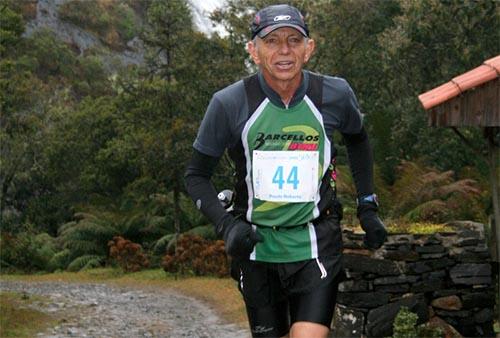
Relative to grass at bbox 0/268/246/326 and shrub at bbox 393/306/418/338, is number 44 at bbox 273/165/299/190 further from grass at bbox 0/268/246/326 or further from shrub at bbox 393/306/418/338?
grass at bbox 0/268/246/326

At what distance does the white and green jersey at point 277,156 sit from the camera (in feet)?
11.4

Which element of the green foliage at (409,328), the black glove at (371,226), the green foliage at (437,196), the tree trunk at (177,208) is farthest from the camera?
the tree trunk at (177,208)

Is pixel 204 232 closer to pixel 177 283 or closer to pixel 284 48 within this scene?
pixel 177 283

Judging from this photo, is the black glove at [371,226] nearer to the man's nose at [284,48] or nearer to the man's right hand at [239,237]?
the man's right hand at [239,237]

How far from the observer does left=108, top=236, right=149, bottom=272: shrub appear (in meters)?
22.5

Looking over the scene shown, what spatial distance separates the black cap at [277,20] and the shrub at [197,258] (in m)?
16.3

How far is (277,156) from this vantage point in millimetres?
3498

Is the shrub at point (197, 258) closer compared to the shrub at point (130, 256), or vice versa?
the shrub at point (197, 258)

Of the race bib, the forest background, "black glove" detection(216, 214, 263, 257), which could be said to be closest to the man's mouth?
the race bib

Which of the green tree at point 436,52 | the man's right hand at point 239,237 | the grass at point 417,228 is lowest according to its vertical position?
the grass at point 417,228

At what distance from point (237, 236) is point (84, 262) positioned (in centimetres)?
2130

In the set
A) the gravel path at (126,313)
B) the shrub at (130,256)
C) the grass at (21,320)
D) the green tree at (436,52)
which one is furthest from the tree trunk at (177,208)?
the grass at (21,320)

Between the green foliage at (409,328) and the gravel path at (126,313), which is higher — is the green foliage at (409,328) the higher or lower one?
the higher one

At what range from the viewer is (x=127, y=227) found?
2478cm
